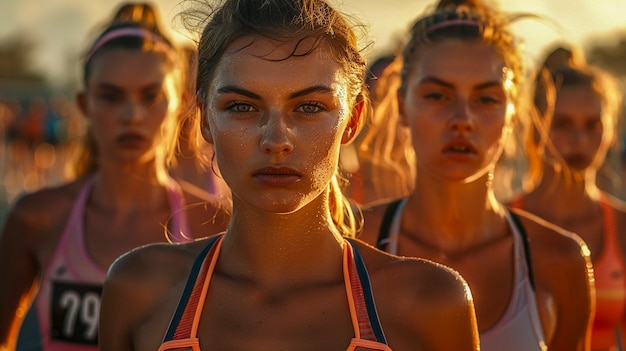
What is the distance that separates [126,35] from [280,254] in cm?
273

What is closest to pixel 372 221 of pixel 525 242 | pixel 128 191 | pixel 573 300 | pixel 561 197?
pixel 525 242

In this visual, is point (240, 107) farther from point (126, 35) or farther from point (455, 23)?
point (126, 35)

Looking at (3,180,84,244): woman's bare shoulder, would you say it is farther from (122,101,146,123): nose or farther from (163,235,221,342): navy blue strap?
(163,235,221,342): navy blue strap

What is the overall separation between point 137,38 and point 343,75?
2.63m

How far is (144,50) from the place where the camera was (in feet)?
17.9

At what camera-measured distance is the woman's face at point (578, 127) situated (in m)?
6.41

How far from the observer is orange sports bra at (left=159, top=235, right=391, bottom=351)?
2.84m

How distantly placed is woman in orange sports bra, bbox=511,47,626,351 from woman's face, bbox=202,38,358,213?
3088mm

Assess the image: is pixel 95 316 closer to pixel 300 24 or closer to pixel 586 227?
pixel 300 24

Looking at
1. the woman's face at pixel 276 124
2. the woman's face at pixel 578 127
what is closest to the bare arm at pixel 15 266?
the woman's face at pixel 276 124

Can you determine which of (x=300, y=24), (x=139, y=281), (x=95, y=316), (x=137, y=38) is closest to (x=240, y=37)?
(x=300, y=24)

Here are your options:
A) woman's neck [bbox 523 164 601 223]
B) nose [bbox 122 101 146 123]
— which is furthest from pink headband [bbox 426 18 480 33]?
woman's neck [bbox 523 164 601 223]

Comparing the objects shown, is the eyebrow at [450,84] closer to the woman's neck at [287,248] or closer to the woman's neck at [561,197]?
the woman's neck at [287,248]

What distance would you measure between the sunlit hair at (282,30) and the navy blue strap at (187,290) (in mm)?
448
